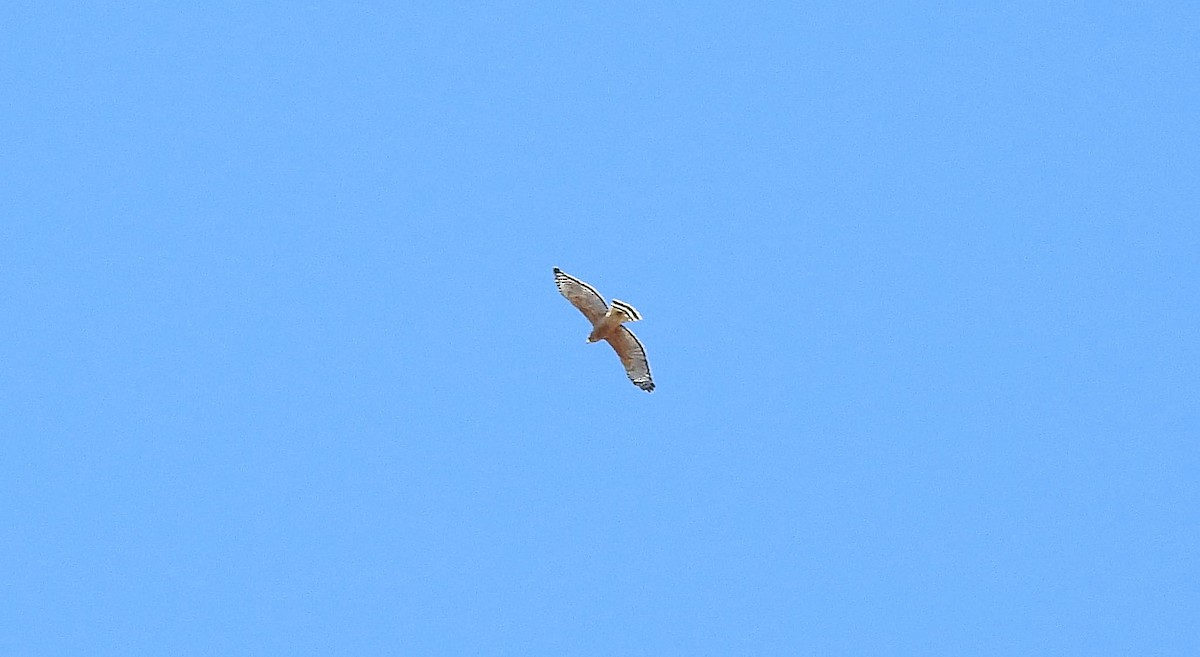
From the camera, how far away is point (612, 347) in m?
53.3

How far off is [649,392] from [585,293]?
3.41 meters

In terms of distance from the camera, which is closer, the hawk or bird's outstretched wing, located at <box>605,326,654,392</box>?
the hawk

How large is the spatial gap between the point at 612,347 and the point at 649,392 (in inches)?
58.2

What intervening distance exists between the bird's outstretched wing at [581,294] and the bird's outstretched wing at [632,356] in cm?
76

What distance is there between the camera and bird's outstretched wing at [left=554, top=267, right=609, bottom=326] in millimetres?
51656

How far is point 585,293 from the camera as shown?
51.8m

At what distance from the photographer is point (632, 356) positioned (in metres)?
53.7

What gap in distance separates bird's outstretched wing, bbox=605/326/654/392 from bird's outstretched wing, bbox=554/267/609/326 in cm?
76

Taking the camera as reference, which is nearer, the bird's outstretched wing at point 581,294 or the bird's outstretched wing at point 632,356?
the bird's outstretched wing at point 581,294

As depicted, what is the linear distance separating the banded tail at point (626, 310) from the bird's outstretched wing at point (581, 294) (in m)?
0.35

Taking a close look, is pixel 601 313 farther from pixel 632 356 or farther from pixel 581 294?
pixel 632 356

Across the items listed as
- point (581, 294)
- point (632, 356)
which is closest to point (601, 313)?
point (581, 294)

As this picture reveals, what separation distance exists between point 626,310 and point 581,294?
111cm

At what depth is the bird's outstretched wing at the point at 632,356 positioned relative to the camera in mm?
52781
